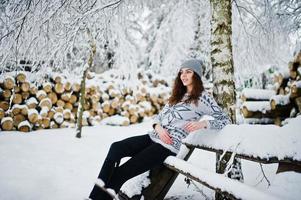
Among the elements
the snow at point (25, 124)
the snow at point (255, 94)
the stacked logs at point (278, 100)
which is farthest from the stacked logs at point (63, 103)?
the stacked logs at point (278, 100)

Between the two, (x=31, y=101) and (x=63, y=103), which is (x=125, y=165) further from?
(x=63, y=103)

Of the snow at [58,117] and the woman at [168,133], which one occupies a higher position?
the woman at [168,133]

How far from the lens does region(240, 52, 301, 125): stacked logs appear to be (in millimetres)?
5992

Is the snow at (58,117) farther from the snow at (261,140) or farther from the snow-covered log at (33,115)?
the snow at (261,140)

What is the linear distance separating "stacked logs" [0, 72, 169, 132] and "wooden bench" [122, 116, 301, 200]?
4.32 m

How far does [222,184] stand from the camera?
4.92 ft

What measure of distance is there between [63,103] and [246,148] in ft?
22.1

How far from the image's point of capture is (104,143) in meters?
5.96

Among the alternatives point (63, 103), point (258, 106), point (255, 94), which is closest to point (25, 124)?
point (63, 103)

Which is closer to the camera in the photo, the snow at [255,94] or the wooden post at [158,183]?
the wooden post at [158,183]

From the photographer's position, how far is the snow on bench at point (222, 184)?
1.25m

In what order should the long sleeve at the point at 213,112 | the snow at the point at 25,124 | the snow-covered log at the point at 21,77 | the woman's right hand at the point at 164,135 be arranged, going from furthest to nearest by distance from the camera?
the snow-covered log at the point at 21,77 → the snow at the point at 25,124 → the woman's right hand at the point at 164,135 → the long sleeve at the point at 213,112

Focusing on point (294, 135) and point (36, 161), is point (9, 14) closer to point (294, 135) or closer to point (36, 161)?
point (36, 161)

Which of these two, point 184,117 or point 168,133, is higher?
point 184,117
